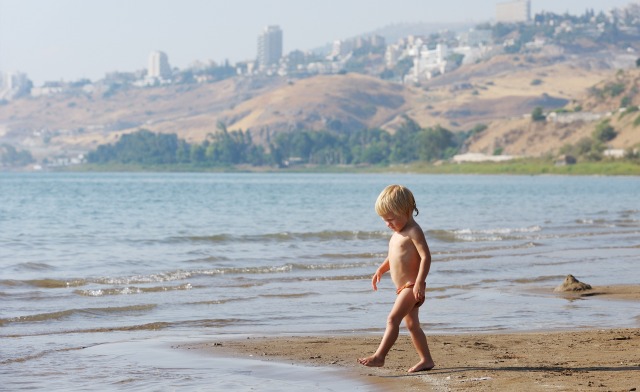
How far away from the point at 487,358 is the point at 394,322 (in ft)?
3.58

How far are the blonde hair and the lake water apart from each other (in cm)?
143

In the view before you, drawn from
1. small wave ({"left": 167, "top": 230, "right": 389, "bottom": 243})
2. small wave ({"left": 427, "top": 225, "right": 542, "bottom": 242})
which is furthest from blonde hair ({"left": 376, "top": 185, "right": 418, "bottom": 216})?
small wave ({"left": 167, "top": 230, "right": 389, "bottom": 243})

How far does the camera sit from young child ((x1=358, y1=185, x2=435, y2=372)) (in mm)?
8867

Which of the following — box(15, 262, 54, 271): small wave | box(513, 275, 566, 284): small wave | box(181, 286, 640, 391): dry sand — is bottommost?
box(513, 275, 566, 284): small wave

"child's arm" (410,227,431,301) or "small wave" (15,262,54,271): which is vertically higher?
"child's arm" (410,227,431,301)

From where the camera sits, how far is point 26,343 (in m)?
11.4

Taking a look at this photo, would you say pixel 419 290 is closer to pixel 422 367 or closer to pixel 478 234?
pixel 422 367

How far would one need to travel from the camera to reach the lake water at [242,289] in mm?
9820

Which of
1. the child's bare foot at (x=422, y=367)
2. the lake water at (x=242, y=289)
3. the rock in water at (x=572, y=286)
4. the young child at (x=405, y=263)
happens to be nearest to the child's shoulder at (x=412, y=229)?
the young child at (x=405, y=263)

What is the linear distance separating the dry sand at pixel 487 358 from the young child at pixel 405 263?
20 cm

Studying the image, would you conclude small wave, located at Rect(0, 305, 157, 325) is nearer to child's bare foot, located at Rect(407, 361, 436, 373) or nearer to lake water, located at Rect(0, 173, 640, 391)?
lake water, located at Rect(0, 173, 640, 391)

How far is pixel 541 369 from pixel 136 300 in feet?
26.4

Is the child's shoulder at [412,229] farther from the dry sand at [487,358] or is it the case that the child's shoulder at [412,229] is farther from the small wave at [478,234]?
the small wave at [478,234]

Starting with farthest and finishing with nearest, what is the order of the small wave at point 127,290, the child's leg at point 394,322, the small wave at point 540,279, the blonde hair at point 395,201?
the small wave at point 540,279
the small wave at point 127,290
the child's leg at point 394,322
the blonde hair at point 395,201
